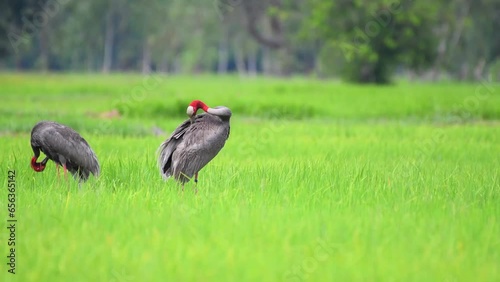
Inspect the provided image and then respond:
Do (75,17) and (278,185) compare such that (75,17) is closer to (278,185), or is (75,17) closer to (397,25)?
(397,25)

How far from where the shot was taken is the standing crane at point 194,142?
6250mm

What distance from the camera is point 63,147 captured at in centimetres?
657

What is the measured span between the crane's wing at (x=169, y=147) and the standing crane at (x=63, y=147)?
0.72m

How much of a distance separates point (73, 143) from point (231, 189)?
154 centimetres

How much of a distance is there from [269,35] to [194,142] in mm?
50296

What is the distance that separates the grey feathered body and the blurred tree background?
1998 cm

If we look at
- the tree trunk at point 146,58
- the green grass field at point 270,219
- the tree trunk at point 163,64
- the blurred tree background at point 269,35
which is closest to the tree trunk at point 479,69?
the blurred tree background at point 269,35

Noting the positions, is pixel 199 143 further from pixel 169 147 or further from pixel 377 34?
pixel 377 34

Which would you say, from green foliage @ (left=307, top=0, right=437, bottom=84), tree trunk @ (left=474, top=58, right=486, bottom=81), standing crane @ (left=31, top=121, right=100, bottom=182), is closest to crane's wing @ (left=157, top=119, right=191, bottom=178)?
standing crane @ (left=31, top=121, right=100, bottom=182)

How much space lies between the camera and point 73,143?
21.6ft

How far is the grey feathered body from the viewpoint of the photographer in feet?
20.5

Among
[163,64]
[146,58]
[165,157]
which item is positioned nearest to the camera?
[165,157]

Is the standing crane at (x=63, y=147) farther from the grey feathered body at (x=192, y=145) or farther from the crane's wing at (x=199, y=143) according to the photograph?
the crane's wing at (x=199, y=143)

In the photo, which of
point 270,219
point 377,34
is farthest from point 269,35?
point 270,219
